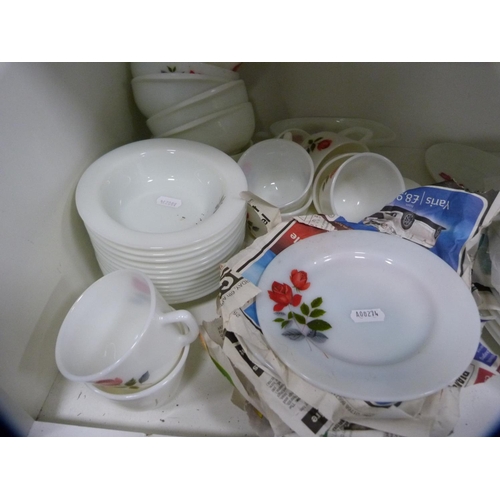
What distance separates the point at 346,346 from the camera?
46 cm

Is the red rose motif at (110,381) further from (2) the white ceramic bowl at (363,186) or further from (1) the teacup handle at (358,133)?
(1) the teacup handle at (358,133)

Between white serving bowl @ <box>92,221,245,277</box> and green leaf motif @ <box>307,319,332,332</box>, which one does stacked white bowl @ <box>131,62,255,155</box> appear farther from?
green leaf motif @ <box>307,319,332,332</box>

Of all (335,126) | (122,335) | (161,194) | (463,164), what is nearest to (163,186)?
(161,194)

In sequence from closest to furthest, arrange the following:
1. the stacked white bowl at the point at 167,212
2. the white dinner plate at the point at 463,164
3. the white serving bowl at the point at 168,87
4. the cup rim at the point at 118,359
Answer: the cup rim at the point at 118,359 → the stacked white bowl at the point at 167,212 → the white serving bowl at the point at 168,87 → the white dinner plate at the point at 463,164

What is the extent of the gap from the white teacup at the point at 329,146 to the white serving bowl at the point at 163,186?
0.19 m

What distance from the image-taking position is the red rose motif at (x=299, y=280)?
505 mm

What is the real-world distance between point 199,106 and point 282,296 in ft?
1.12

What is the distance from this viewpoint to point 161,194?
647mm

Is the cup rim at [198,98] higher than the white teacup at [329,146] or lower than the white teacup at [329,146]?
higher

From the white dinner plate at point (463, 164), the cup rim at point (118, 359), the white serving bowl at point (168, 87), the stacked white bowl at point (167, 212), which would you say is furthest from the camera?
the white dinner plate at point (463, 164)

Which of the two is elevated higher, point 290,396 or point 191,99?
point 191,99

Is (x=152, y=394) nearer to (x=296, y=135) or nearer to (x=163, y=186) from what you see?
(x=163, y=186)

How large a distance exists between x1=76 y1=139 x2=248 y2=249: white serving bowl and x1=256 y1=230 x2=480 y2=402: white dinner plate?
122 mm

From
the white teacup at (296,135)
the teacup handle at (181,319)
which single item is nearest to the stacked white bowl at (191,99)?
the white teacup at (296,135)
